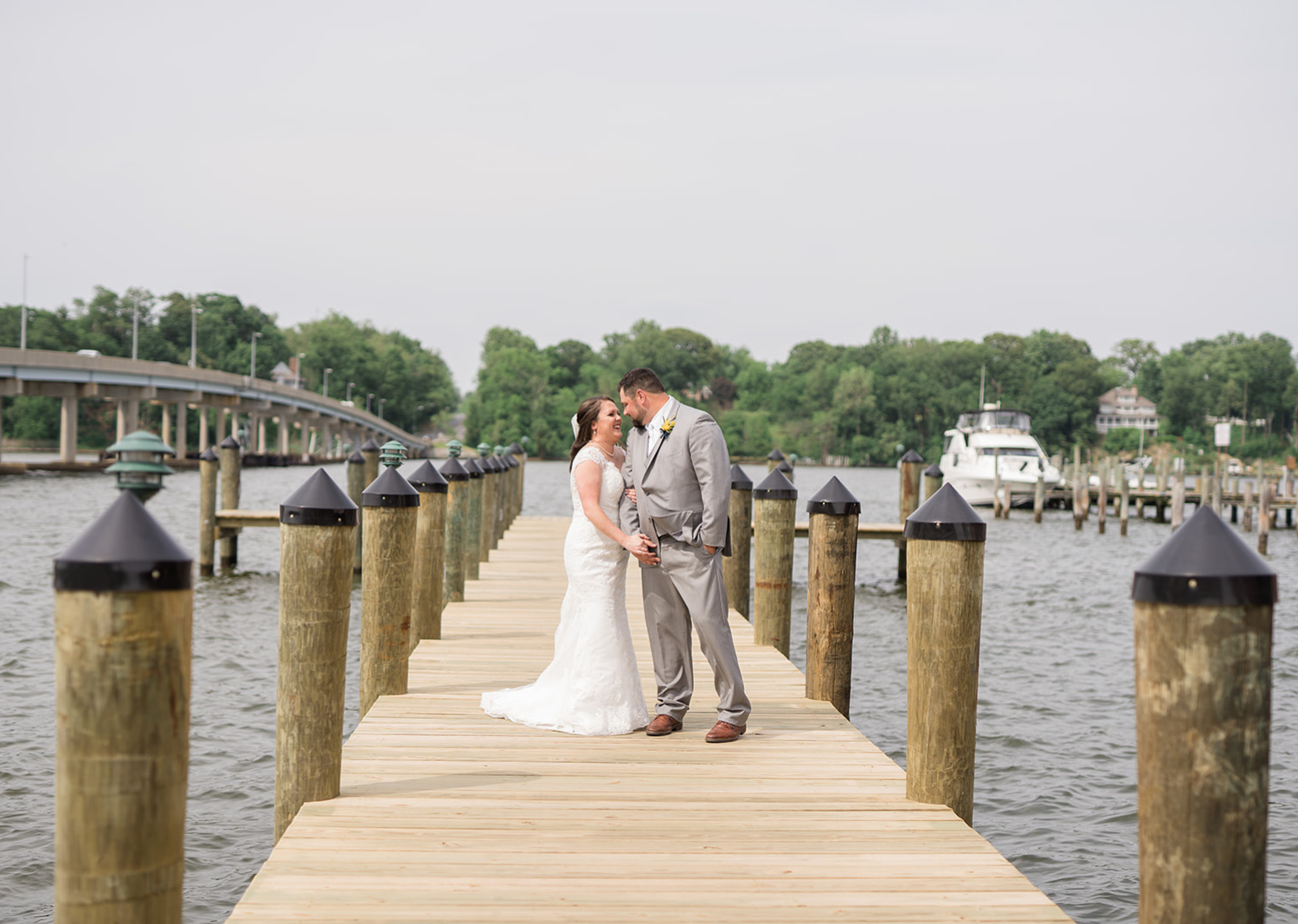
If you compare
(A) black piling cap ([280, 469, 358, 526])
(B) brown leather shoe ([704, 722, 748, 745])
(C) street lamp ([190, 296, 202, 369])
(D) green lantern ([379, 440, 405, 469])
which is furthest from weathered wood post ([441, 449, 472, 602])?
(C) street lamp ([190, 296, 202, 369])

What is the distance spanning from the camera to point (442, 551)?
7.70 m

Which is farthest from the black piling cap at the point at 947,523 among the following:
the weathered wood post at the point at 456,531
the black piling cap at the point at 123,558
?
the weathered wood post at the point at 456,531

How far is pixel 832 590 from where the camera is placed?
6.39 meters

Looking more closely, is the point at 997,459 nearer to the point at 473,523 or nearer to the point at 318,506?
the point at 473,523

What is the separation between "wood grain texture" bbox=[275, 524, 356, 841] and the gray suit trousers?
1.77m

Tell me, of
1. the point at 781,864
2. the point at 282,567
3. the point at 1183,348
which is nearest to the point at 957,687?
the point at 781,864

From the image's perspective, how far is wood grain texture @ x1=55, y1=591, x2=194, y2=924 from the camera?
255 centimetres

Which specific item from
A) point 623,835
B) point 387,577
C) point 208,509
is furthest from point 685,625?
point 208,509

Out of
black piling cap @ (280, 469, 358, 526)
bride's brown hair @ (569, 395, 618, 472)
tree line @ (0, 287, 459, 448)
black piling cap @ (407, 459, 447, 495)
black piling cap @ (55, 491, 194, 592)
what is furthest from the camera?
tree line @ (0, 287, 459, 448)

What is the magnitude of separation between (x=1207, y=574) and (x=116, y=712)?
2.48 meters

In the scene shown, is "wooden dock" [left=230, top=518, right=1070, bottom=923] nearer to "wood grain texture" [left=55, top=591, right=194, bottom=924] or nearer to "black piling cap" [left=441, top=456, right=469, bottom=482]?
"wood grain texture" [left=55, top=591, right=194, bottom=924]

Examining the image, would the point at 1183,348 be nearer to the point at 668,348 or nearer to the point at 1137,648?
the point at 668,348

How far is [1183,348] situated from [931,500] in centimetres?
18070

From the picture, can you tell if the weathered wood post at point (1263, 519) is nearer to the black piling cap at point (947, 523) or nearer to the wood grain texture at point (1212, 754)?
the black piling cap at point (947, 523)
